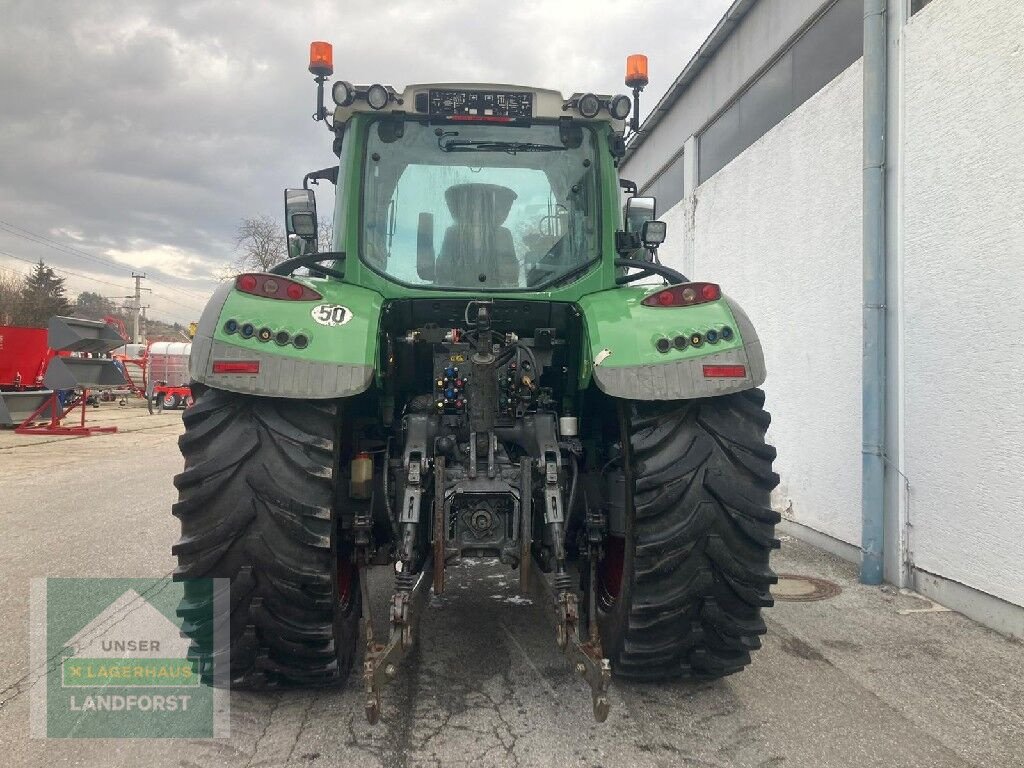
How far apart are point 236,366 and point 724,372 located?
1.84m

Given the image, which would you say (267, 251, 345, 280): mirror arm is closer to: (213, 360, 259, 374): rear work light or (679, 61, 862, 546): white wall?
(213, 360, 259, 374): rear work light

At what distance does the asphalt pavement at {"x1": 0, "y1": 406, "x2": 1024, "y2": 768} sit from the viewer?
2643 millimetres

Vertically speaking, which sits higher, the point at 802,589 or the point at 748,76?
the point at 748,76

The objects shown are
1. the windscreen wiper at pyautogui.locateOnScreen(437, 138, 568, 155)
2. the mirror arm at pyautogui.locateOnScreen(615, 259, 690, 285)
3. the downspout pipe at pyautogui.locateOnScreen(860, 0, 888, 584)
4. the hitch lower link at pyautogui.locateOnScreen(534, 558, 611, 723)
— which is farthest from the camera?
the downspout pipe at pyautogui.locateOnScreen(860, 0, 888, 584)

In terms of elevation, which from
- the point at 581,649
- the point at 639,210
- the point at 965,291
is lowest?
the point at 581,649

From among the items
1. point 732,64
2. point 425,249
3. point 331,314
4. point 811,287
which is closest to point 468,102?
point 425,249

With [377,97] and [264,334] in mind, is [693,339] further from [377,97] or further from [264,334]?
[377,97]

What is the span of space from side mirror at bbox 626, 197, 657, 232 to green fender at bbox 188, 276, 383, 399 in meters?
1.88

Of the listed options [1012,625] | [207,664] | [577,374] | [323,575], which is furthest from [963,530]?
[207,664]

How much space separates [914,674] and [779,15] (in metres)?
6.01

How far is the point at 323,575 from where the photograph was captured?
2715 millimetres

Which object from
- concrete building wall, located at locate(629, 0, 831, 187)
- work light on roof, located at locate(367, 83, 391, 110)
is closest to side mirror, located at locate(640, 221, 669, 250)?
work light on roof, located at locate(367, 83, 391, 110)

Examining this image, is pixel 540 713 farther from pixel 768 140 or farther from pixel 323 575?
pixel 768 140

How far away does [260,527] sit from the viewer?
2693 mm
